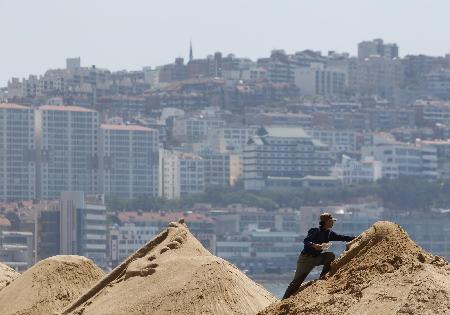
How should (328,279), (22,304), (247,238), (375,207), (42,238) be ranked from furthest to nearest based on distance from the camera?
(375,207) < (247,238) < (42,238) < (22,304) < (328,279)

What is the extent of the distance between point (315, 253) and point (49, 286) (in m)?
3.42

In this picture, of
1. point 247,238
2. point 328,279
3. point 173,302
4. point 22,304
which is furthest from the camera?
point 247,238

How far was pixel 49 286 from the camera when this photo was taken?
13.3m

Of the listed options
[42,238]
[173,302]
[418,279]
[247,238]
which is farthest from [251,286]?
[247,238]

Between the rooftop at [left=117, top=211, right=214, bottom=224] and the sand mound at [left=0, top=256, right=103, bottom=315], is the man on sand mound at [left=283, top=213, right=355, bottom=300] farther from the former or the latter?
the rooftop at [left=117, top=211, right=214, bottom=224]

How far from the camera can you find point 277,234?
184125mm

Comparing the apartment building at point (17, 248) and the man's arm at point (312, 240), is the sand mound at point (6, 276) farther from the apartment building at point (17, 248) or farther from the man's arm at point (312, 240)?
the apartment building at point (17, 248)

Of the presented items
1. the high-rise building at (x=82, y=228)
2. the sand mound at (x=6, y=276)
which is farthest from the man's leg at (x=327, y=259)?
the high-rise building at (x=82, y=228)

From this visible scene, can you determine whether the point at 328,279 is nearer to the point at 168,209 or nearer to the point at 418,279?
the point at 418,279

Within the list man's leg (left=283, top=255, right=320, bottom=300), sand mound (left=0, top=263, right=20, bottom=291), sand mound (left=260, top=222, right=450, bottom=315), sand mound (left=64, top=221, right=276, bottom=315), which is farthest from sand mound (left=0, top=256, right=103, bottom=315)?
sand mound (left=260, top=222, right=450, bottom=315)

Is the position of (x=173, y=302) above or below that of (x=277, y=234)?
above

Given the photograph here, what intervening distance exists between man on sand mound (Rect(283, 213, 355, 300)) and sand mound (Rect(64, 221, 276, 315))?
0.79 m

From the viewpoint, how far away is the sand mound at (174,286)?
11055 mm

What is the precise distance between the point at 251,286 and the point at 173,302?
85 cm
